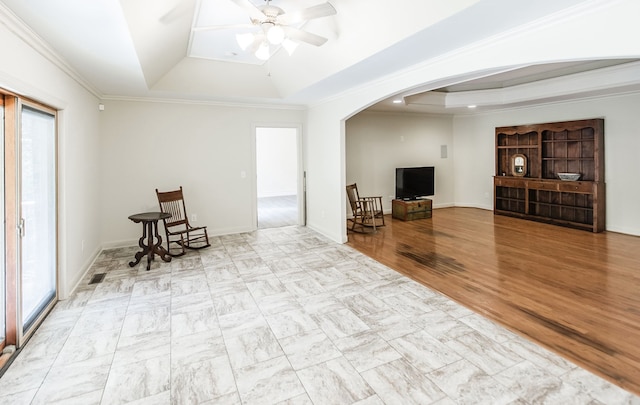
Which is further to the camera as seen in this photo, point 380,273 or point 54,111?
point 380,273

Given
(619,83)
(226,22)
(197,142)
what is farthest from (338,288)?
(619,83)

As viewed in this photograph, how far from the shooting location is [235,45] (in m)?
4.34

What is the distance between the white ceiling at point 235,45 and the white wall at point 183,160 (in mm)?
377

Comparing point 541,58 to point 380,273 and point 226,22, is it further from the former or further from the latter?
point 226,22

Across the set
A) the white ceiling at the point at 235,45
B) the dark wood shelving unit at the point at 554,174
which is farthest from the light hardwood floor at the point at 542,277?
the white ceiling at the point at 235,45

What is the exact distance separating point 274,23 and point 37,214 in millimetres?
2791

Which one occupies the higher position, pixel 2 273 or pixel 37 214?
pixel 37 214

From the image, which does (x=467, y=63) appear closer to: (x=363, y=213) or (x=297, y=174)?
(x=363, y=213)

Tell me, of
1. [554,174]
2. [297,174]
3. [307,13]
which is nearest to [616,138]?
[554,174]

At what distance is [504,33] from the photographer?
8.86 feet

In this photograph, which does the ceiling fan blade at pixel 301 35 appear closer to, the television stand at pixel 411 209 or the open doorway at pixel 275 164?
the television stand at pixel 411 209

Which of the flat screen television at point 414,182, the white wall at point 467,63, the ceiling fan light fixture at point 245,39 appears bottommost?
the flat screen television at point 414,182

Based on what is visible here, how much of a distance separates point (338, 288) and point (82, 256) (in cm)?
323

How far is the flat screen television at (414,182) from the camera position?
7645mm
